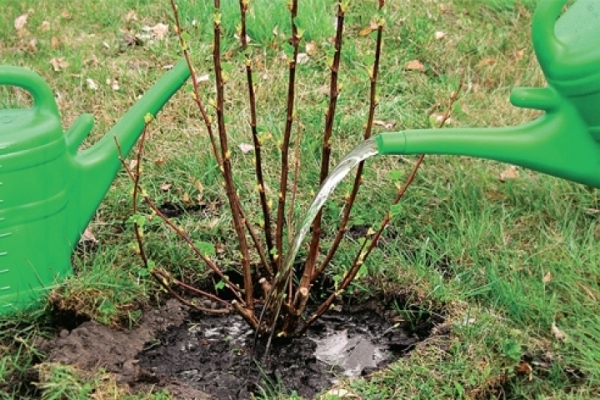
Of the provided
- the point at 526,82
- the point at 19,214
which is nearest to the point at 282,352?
the point at 19,214

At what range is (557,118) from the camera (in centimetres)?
254

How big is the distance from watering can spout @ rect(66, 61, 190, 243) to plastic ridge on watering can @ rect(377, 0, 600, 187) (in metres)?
0.88

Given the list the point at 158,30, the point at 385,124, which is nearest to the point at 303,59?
the point at 385,124

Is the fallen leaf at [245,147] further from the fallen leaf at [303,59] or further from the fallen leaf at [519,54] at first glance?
the fallen leaf at [519,54]

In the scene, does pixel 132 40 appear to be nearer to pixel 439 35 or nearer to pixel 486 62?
pixel 439 35

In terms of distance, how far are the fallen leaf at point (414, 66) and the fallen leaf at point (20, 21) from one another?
6.64 feet

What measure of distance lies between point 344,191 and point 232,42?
53.8 inches

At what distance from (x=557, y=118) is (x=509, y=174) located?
0.86 m

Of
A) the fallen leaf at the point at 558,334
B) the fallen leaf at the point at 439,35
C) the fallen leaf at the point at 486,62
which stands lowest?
the fallen leaf at the point at 558,334

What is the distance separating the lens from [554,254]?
2945 millimetres

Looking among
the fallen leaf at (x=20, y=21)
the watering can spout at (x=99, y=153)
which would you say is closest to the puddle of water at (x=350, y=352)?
the watering can spout at (x=99, y=153)

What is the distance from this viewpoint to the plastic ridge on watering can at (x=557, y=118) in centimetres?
244

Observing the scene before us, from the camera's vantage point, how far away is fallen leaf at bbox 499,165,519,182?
337 cm

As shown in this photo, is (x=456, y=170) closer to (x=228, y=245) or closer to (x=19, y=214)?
(x=228, y=245)
